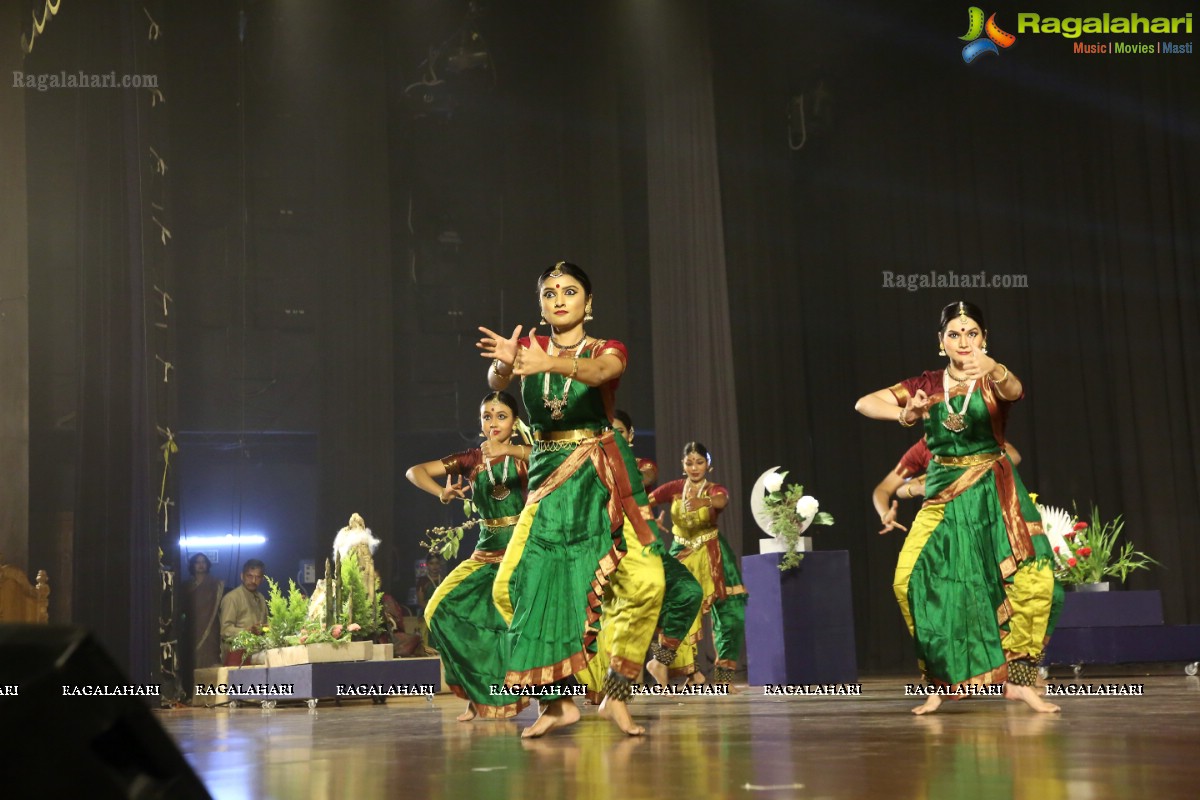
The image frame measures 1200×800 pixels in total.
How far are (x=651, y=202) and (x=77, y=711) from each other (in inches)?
417

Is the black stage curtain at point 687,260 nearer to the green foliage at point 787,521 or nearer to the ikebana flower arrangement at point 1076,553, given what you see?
the green foliage at point 787,521

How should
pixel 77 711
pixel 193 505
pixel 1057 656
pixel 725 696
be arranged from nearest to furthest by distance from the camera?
pixel 77 711 → pixel 725 696 → pixel 1057 656 → pixel 193 505

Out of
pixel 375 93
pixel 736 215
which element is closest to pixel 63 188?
pixel 375 93

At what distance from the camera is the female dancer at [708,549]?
7.71m

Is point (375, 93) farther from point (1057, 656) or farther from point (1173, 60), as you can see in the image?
point (1057, 656)

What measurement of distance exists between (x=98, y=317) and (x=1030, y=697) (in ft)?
25.2

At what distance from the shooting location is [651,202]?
37.5 feet

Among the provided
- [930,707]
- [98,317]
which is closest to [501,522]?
[930,707]

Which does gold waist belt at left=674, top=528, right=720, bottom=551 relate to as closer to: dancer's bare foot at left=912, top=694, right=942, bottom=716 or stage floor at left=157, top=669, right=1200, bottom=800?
stage floor at left=157, top=669, right=1200, bottom=800

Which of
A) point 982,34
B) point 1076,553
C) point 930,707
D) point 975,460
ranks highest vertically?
point 982,34

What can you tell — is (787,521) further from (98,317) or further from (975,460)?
(98,317)

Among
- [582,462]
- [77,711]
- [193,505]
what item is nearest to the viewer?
[77,711]

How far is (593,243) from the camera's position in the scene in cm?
1244

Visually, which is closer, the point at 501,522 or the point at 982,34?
the point at 501,522
